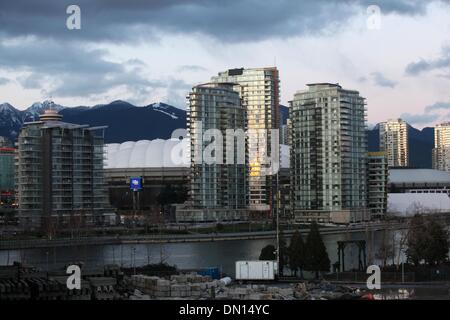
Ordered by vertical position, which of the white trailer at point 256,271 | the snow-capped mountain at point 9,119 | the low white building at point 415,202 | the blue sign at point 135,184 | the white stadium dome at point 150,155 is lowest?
the white trailer at point 256,271

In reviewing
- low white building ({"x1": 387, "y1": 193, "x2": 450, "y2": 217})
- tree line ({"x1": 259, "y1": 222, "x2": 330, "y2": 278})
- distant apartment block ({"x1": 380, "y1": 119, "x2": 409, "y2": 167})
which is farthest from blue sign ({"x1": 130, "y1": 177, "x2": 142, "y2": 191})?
distant apartment block ({"x1": 380, "y1": 119, "x2": 409, "y2": 167})

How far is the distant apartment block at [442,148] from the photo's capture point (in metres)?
72.2

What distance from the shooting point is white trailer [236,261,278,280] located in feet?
40.5

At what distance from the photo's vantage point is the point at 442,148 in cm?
7319

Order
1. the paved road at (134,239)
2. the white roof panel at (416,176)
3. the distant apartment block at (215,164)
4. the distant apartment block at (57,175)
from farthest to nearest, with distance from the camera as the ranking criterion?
1. the white roof panel at (416,176)
2. the distant apartment block at (215,164)
3. the distant apartment block at (57,175)
4. the paved road at (134,239)

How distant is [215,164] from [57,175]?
25.3 feet

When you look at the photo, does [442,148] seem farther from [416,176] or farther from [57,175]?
[57,175]

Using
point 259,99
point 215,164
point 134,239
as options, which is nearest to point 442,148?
point 259,99

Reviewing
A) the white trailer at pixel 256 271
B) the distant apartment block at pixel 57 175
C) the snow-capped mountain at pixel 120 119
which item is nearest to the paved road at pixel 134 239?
the distant apartment block at pixel 57 175

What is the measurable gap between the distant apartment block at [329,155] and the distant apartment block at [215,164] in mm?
3266

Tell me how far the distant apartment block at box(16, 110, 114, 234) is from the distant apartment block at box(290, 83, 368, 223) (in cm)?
1070

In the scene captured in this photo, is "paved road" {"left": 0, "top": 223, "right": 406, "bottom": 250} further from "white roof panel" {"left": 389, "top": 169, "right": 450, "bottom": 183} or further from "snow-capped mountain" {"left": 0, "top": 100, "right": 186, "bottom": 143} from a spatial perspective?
"snow-capped mountain" {"left": 0, "top": 100, "right": 186, "bottom": 143}

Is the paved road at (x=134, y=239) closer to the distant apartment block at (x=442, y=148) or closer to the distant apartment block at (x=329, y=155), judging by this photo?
the distant apartment block at (x=329, y=155)
